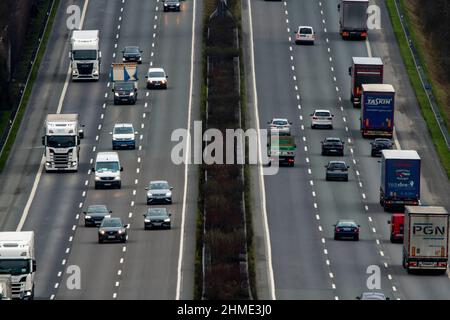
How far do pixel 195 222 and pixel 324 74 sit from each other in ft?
146

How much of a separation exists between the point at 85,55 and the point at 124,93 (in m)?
6.38

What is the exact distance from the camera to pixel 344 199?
8369cm

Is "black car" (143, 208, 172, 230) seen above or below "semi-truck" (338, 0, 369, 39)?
above

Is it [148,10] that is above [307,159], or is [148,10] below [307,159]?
below

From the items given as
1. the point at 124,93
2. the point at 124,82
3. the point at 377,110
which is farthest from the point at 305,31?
the point at 377,110

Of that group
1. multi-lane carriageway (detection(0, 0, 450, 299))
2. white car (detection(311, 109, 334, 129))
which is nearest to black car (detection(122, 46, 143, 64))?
multi-lane carriageway (detection(0, 0, 450, 299))

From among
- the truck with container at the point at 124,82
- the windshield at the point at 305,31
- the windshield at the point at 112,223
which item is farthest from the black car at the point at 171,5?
the windshield at the point at 112,223

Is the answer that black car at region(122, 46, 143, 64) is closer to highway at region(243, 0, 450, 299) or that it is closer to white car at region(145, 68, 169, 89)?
white car at region(145, 68, 169, 89)

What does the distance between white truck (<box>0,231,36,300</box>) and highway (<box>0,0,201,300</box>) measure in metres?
4.24

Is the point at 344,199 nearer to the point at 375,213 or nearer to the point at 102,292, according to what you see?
the point at 375,213

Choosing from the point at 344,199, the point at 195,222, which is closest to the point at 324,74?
the point at 344,199

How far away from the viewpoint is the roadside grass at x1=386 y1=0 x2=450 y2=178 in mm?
97525

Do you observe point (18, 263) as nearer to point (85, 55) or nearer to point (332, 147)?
point (332, 147)
